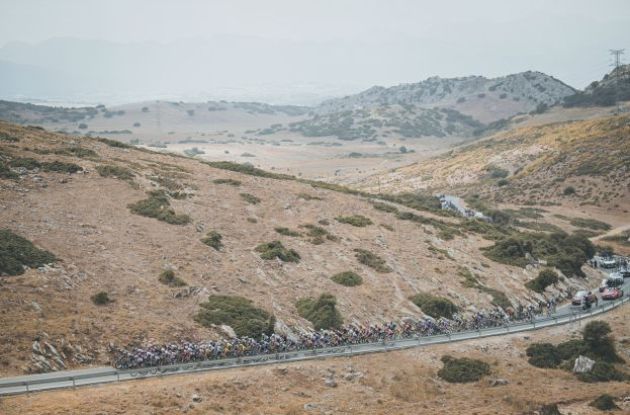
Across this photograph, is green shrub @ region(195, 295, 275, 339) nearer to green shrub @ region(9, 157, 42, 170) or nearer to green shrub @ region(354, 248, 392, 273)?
green shrub @ region(354, 248, 392, 273)

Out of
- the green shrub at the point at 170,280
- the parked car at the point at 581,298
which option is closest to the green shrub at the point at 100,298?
the green shrub at the point at 170,280

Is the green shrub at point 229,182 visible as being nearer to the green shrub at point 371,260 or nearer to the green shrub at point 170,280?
the green shrub at point 371,260

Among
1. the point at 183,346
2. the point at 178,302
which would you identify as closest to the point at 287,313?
the point at 178,302

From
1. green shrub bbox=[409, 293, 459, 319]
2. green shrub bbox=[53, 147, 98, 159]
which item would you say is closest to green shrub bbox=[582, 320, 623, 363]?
green shrub bbox=[409, 293, 459, 319]

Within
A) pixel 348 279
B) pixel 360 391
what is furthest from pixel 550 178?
pixel 360 391

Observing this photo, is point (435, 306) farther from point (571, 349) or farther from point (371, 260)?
point (571, 349)

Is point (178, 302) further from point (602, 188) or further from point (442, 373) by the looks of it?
point (602, 188)
